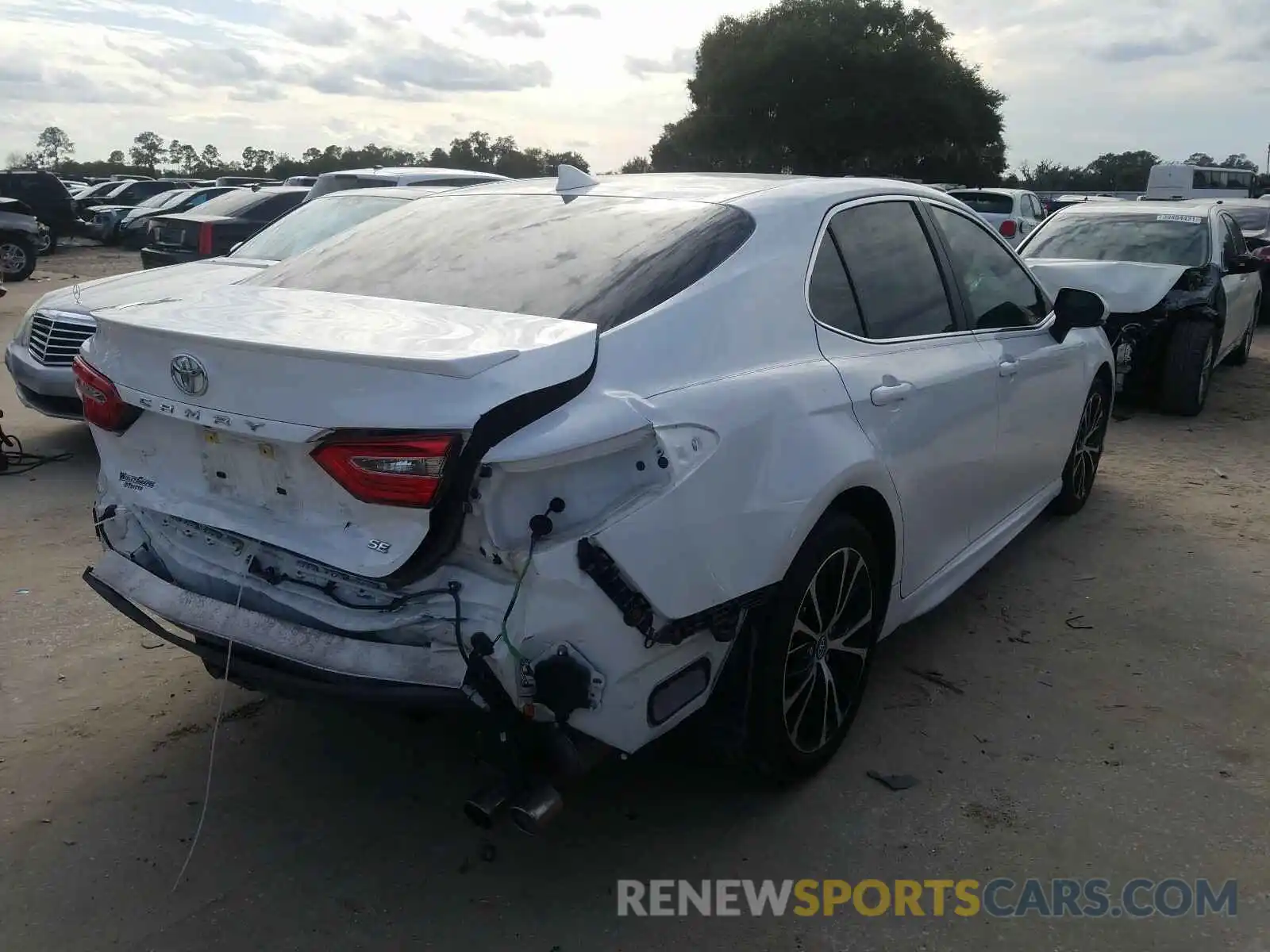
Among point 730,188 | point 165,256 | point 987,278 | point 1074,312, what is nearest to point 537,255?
point 730,188

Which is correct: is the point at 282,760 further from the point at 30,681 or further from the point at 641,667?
the point at 641,667

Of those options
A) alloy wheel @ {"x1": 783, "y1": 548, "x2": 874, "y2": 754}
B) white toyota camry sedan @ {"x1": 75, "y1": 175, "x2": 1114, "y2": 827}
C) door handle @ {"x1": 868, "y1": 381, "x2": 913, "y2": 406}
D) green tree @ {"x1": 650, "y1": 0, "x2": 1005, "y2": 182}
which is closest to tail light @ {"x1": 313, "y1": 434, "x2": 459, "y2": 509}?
white toyota camry sedan @ {"x1": 75, "y1": 175, "x2": 1114, "y2": 827}

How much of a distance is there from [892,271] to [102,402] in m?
2.47

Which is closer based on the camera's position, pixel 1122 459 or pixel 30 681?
pixel 30 681

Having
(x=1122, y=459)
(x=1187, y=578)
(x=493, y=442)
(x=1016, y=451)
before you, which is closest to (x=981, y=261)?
(x=1016, y=451)

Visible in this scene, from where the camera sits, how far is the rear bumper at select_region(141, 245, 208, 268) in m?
10.2

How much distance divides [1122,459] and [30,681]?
21.1 feet

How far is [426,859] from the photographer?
2.77m

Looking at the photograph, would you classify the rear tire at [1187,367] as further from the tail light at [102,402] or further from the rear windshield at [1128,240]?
the tail light at [102,402]

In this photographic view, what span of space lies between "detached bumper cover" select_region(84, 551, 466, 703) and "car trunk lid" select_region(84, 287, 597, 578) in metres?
0.19

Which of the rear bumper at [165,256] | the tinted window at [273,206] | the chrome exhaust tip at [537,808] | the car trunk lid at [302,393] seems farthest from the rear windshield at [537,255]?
the tinted window at [273,206]

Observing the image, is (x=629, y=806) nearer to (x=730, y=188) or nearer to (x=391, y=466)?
(x=391, y=466)

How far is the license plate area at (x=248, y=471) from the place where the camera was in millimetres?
2508

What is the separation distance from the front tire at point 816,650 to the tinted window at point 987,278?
1340 mm
